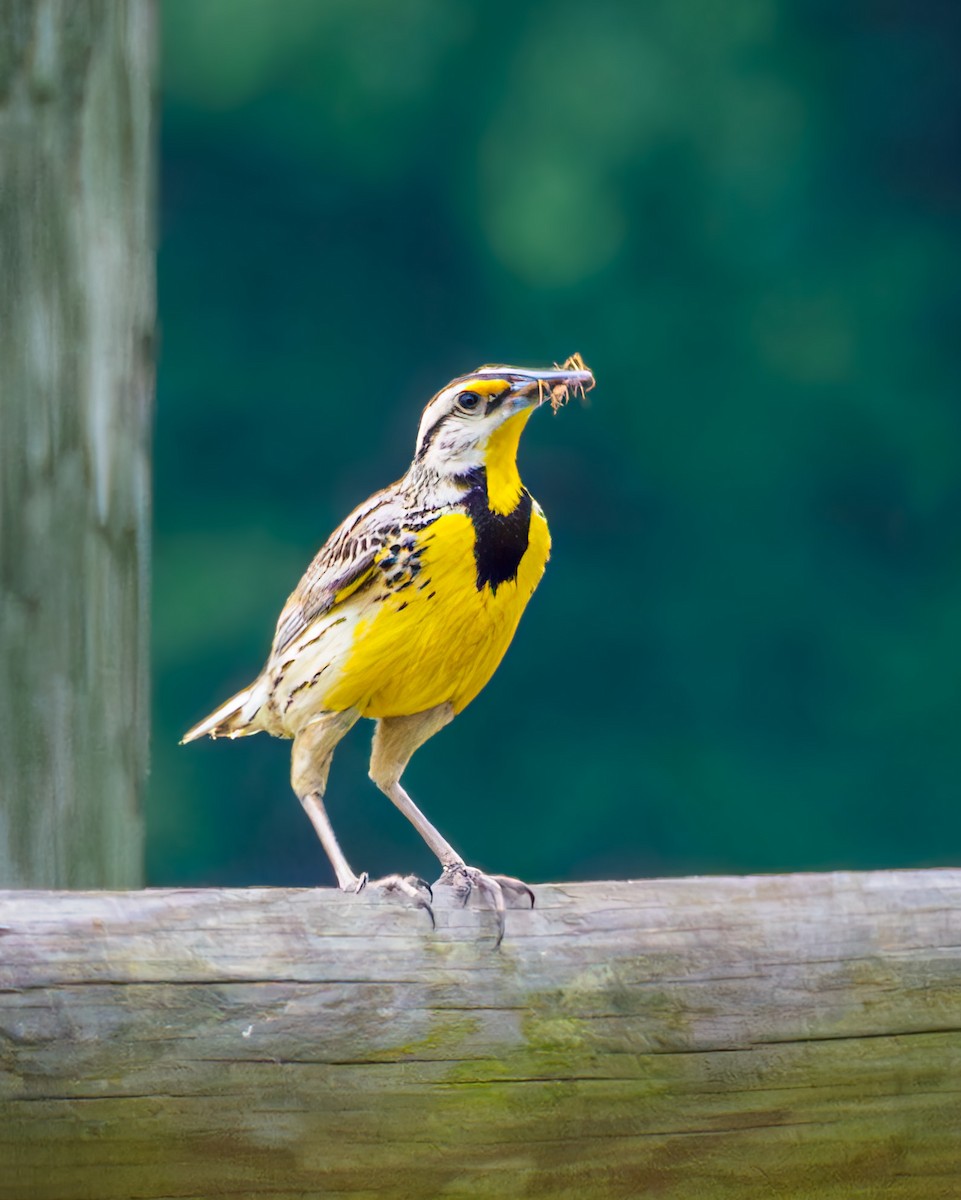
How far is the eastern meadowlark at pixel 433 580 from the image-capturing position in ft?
6.36

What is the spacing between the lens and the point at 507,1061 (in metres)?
1.59

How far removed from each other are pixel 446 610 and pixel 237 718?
332 millimetres

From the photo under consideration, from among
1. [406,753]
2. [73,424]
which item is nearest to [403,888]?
[406,753]

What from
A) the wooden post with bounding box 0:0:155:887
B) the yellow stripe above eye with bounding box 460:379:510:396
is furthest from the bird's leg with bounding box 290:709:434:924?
the yellow stripe above eye with bounding box 460:379:510:396

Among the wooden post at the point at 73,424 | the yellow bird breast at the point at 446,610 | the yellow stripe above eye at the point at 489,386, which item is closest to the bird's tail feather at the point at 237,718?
the yellow bird breast at the point at 446,610

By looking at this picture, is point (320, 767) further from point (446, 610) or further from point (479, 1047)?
point (479, 1047)

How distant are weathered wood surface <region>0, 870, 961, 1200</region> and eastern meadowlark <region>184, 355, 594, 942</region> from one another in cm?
27

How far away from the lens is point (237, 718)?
7.18 ft

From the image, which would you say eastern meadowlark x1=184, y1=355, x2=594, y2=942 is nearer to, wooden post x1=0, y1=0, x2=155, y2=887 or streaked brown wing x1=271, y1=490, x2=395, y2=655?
streaked brown wing x1=271, y1=490, x2=395, y2=655

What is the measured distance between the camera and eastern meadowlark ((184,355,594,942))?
194 centimetres

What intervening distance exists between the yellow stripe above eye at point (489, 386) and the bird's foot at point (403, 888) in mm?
426

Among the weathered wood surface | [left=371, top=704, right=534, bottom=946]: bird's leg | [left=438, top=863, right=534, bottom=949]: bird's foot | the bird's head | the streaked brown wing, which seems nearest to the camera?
the weathered wood surface

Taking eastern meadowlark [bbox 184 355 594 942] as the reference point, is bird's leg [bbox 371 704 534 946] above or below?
below

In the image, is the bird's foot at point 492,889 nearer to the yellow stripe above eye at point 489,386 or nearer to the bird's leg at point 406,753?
the bird's leg at point 406,753
